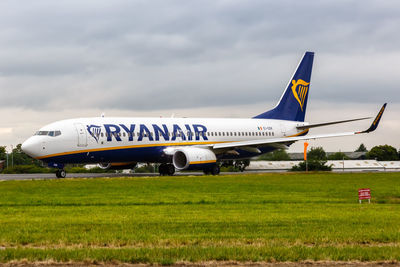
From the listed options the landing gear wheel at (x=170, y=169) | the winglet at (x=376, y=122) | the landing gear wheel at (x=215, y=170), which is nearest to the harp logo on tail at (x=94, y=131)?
the landing gear wheel at (x=170, y=169)

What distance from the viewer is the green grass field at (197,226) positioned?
11633 mm

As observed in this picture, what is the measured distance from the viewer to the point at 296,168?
61406 millimetres

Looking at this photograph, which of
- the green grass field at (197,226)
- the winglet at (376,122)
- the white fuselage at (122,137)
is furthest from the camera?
the winglet at (376,122)

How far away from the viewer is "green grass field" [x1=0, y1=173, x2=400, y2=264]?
38.2ft

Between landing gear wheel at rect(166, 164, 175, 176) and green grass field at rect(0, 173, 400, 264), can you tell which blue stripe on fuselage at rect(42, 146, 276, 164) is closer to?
landing gear wheel at rect(166, 164, 175, 176)

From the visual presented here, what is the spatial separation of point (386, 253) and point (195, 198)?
13.1m

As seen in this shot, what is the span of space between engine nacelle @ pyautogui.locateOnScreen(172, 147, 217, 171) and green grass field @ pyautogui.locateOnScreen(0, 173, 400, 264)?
1556cm

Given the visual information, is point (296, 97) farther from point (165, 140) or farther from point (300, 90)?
point (165, 140)

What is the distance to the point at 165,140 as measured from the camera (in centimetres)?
4484

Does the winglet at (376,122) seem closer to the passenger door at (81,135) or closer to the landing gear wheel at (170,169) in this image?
the landing gear wheel at (170,169)

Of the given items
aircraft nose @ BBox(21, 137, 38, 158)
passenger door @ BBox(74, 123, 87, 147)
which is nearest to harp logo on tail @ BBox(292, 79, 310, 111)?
passenger door @ BBox(74, 123, 87, 147)

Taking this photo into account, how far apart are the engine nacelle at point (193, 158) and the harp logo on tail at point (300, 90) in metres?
15.1

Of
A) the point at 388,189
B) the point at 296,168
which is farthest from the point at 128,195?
the point at 296,168

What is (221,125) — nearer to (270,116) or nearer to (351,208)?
(270,116)
